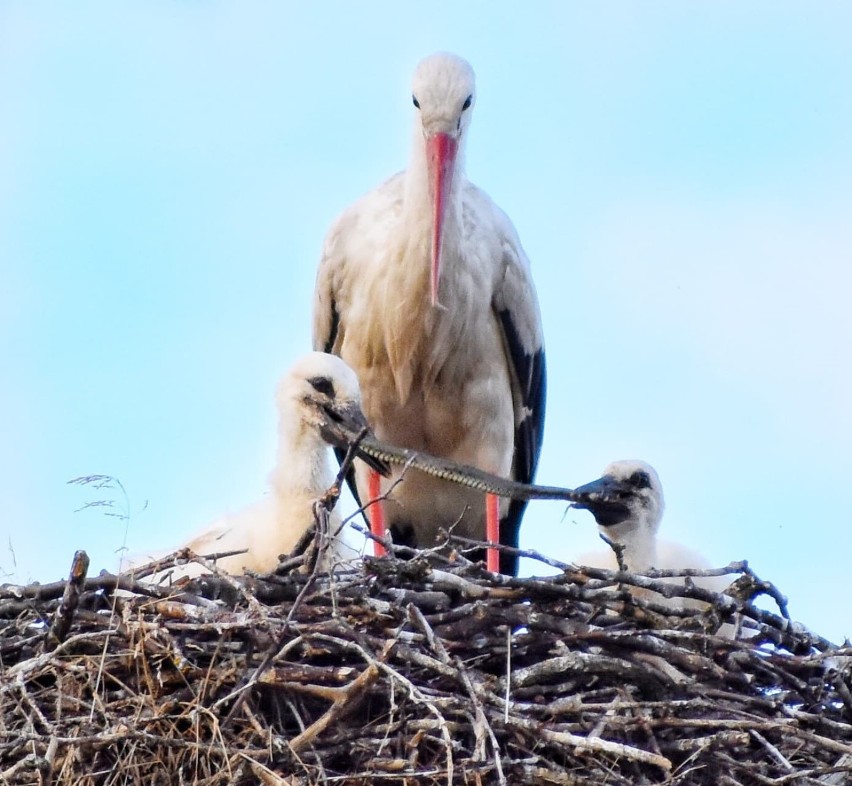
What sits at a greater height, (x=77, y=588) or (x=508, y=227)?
(x=508, y=227)

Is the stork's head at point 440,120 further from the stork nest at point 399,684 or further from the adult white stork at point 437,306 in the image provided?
the stork nest at point 399,684

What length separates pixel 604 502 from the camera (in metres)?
4.38

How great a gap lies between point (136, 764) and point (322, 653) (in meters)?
0.42

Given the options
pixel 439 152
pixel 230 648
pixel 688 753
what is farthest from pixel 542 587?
pixel 439 152

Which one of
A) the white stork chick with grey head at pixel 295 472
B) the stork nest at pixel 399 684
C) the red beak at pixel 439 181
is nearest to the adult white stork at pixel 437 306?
the red beak at pixel 439 181

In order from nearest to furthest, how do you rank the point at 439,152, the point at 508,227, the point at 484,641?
the point at 484,641, the point at 439,152, the point at 508,227

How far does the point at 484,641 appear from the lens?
140 inches

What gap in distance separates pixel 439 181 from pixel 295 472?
98 centimetres

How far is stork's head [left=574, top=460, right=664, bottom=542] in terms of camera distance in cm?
439

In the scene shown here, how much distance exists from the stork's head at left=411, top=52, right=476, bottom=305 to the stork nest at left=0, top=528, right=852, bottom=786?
1.35 meters

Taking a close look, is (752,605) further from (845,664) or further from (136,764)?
(136,764)

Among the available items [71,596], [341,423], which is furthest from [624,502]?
[71,596]

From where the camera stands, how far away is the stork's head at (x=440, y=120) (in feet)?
15.5

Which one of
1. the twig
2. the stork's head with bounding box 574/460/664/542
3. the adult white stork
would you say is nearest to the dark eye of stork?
the stork's head with bounding box 574/460/664/542
